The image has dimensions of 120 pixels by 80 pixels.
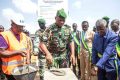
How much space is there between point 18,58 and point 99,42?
6.45 feet

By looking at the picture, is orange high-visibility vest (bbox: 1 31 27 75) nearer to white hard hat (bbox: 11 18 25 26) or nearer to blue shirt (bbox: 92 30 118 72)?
white hard hat (bbox: 11 18 25 26)

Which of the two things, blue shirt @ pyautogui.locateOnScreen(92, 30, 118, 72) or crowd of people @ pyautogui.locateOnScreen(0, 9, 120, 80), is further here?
blue shirt @ pyautogui.locateOnScreen(92, 30, 118, 72)

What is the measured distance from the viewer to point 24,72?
5.62m

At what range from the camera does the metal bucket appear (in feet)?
17.8

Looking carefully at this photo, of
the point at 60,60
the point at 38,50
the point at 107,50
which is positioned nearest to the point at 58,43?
the point at 60,60

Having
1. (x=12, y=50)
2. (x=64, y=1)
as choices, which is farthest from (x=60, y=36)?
(x=64, y=1)

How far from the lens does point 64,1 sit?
919cm

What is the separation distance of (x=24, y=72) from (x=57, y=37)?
143cm

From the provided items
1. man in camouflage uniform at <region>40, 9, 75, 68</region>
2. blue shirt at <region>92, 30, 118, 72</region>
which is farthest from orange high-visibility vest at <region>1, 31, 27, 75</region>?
blue shirt at <region>92, 30, 118, 72</region>

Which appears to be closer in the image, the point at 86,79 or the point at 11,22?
the point at 11,22

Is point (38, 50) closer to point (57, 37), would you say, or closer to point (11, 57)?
point (57, 37)

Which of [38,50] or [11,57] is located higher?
[11,57]

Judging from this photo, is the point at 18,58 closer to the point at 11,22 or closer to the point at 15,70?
the point at 15,70

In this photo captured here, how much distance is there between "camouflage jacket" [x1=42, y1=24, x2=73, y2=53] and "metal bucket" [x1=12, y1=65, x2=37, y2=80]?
1.17 meters
